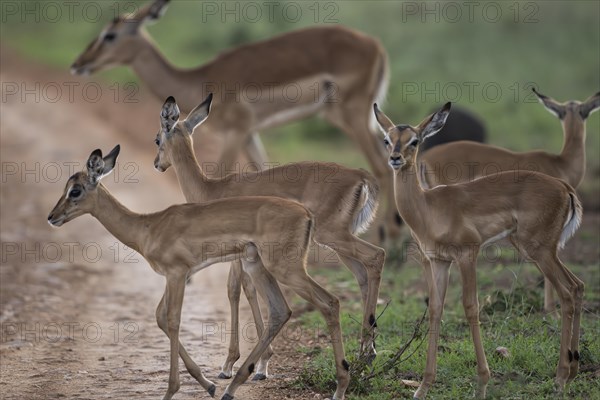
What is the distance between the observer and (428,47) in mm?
19750

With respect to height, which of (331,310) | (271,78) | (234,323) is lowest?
(234,323)

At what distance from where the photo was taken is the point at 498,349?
6.56 metres

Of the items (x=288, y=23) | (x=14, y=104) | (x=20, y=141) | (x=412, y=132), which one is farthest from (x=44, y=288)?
(x=288, y=23)

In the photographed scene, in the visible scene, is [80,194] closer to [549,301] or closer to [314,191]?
[314,191]

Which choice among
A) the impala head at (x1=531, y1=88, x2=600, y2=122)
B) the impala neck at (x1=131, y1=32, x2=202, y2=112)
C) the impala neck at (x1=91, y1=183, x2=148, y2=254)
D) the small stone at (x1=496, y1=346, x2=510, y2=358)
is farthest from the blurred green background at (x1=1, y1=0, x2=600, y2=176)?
the impala neck at (x1=91, y1=183, x2=148, y2=254)

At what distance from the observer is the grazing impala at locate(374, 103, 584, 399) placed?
6.00 meters

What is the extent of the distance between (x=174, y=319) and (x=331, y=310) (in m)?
0.95

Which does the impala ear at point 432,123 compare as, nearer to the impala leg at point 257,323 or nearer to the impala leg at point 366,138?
the impala leg at point 257,323

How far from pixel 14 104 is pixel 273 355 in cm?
1284

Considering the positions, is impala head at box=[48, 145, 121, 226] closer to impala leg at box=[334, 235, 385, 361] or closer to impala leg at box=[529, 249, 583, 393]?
impala leg at box=[334, 235, 385, 361]

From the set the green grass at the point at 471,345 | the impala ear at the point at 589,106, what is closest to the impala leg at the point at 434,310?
the green grass at the point at 471,345

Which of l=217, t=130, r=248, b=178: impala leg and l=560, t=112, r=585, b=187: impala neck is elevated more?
l=560, t=112, r=585, b=187: impala neck

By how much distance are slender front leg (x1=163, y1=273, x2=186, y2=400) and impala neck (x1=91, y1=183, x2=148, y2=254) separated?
42 cm

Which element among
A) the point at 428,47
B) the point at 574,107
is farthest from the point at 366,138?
the point at 428,47
